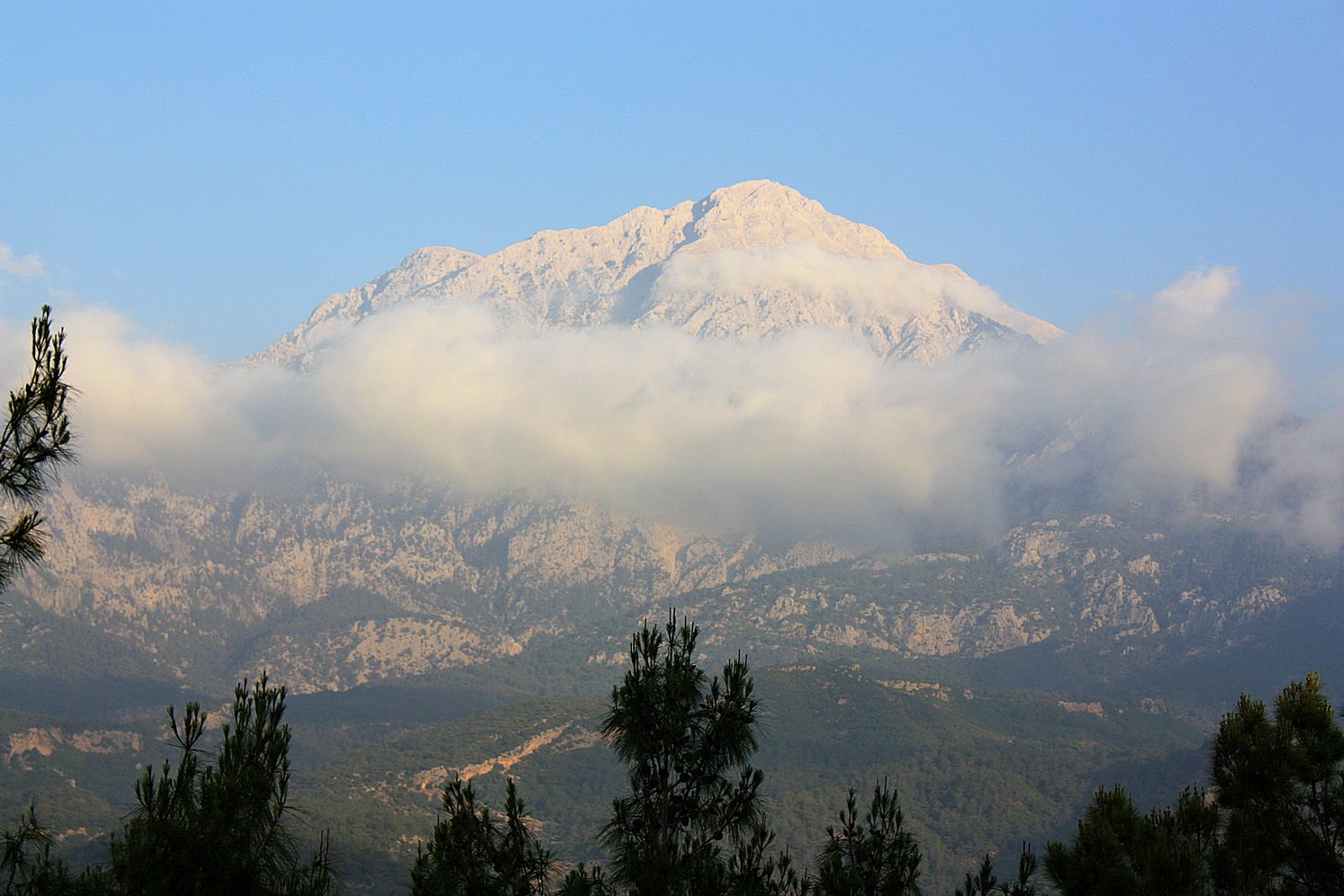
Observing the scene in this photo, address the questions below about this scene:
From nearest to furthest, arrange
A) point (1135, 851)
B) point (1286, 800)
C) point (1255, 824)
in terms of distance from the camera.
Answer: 1. point (1135, 851)
2. point (1255, 824)
3. point (1286, 800)

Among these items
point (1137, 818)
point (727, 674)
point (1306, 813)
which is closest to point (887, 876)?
point (727, 674)

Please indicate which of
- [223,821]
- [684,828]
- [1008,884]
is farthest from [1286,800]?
[223,821]

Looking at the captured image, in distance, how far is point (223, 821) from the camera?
25.8 metres

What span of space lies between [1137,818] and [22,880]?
94.1ft

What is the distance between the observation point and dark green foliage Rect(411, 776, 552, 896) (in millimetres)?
30125

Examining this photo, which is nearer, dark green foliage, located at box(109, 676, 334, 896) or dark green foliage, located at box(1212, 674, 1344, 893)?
dark green foliage, located at box(109, 676, 334, 896)

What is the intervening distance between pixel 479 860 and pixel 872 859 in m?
9.64

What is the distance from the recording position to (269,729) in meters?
26.9

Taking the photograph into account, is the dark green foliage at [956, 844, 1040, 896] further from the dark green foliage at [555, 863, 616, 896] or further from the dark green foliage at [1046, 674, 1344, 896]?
the dark green foliage at [555, 863, 616, 896]

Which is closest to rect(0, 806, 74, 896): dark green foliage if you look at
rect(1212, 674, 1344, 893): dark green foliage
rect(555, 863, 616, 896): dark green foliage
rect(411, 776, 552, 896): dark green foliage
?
rect(411, 776, 552, 896): dark green foliage

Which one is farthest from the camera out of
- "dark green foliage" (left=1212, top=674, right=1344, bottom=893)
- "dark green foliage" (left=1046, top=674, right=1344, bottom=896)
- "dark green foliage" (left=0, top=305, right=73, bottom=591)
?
"dark green foliage" (left=1212, top=674, right=1344, bottom=893)

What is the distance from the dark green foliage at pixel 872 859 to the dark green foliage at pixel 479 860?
6730 millimetres

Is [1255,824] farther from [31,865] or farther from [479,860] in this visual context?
[31,865]

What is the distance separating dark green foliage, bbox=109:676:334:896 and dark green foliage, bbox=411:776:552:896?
3.35 m
